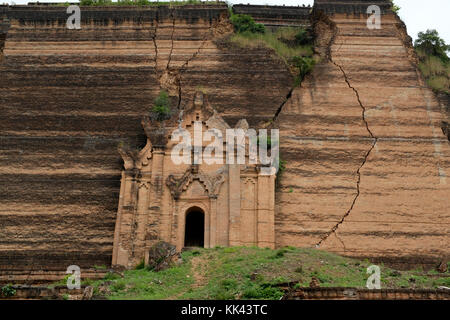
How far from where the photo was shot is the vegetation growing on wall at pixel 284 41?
90.7 feet

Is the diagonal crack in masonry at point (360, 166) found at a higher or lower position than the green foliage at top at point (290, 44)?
lower

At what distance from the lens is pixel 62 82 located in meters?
27.4

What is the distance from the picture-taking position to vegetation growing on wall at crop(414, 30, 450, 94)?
92.2ft

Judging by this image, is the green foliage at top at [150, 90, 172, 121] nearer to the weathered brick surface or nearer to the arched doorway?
the arched doorway

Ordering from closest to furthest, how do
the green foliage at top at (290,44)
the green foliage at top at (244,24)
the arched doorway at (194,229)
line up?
the arched doorway at (194,229) < the green foliage at top at (290,44) < the green foliage at top at (244,24)

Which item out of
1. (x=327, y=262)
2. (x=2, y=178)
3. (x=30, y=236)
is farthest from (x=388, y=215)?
(x=2, y=178)

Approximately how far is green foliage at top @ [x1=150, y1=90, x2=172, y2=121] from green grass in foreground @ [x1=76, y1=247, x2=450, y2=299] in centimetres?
652

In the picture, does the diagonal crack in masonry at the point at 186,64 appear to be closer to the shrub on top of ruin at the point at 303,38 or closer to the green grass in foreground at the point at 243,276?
the shrub on top of ruin at the point at 303,38

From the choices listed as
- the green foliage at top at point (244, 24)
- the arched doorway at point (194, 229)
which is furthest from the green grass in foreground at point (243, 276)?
the green foliage at top at point (244, 24)

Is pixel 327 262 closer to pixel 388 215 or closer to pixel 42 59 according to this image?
pixel 388 215

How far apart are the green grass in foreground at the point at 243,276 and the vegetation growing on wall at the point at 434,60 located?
10409mm

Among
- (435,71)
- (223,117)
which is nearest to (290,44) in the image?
(223,117)

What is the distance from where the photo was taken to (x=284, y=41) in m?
30.1
